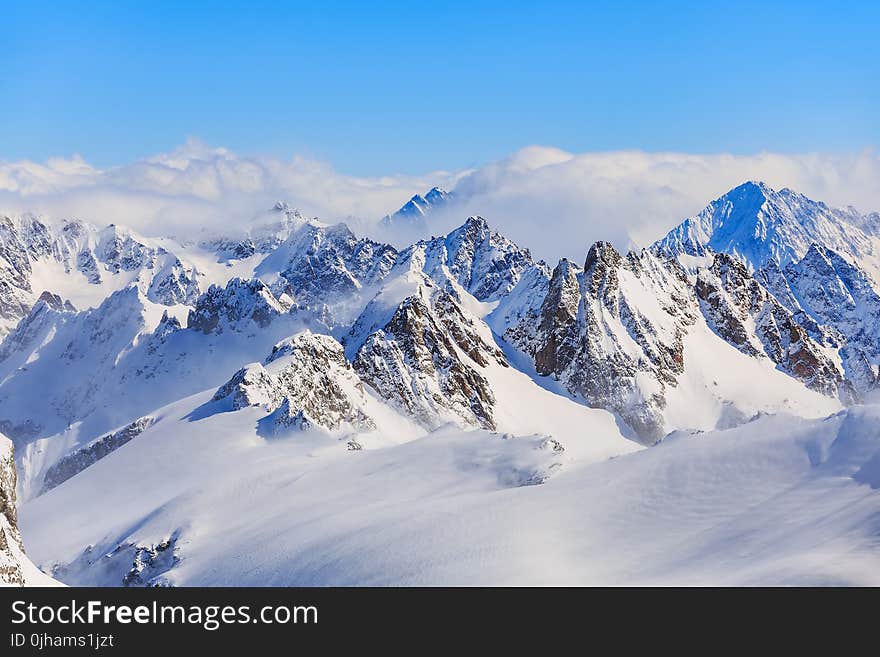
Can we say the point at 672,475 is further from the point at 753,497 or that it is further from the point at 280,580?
the point at 280,580

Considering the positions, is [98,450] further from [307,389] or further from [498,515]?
[498,515]

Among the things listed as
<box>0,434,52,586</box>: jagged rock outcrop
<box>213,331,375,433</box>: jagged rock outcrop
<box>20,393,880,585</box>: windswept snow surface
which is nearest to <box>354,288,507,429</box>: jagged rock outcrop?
<box>213,331,375,433</box>: jagged rock outcrop

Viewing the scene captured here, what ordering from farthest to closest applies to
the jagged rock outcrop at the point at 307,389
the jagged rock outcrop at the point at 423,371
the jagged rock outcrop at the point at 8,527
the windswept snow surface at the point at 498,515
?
the jagged rock outcrop at the point at 423,371, the jagged rock outcrop at the point at 307,389, the windswept snow surface at the point at 498,515, the jagged rock outcrop at the point at 8,527

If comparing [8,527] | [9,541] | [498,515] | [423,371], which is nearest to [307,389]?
[423,371]

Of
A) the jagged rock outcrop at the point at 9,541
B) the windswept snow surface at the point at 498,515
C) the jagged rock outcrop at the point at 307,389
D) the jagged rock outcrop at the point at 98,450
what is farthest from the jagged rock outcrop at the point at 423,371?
the jagged rock outcrop at the point at 9,541

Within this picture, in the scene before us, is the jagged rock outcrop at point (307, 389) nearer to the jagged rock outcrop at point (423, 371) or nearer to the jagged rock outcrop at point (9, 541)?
the jagged rock outcrop at point (423, 371)

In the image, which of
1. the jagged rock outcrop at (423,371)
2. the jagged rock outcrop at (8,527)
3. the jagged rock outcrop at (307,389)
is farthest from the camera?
the jagged rock outcrop at (423,371)

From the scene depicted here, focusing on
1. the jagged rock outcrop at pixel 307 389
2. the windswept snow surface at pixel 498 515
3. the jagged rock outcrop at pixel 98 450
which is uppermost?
the jagged rock outcrop at pixel 98 450

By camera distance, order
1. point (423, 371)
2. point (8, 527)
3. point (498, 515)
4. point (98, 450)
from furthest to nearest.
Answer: point (98, 450)
point (423, 371)
point (498, 515)
point (8, 527)
